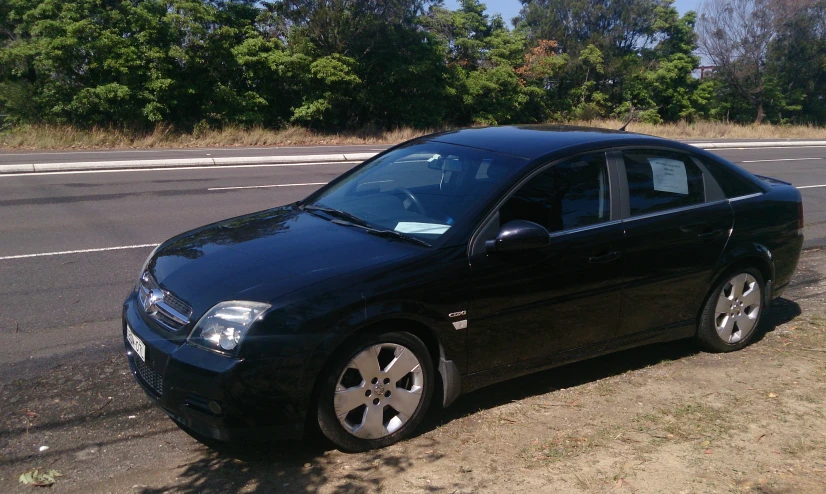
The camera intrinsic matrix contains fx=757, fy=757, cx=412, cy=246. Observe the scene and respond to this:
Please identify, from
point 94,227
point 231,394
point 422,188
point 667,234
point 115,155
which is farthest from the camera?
point 115,155

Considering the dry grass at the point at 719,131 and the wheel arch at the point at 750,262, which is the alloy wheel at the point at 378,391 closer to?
the wheel arch at the point at 750,262

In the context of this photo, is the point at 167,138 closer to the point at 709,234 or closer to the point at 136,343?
the point at 136,343

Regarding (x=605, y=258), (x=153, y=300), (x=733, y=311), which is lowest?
(x=733, y=311)

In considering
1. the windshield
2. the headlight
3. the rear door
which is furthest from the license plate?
the rear door

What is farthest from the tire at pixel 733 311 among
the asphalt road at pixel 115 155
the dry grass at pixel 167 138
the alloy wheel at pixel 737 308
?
the dry grass at pixel 167 138

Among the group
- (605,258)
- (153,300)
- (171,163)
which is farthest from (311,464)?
(171,163)

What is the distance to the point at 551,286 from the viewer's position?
15.0ft

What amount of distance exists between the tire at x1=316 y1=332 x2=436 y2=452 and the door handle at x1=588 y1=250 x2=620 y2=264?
128 cm

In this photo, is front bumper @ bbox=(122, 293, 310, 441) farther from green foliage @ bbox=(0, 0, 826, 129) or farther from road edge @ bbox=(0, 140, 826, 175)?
green foliage @ bbox=(0, 0, 826, 129)

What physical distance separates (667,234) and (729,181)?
0.95 metres

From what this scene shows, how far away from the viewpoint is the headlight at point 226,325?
366 centimetres

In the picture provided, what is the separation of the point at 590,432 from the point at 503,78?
3620cm

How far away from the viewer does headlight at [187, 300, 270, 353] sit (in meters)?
3.66

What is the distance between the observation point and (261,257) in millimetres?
4203
